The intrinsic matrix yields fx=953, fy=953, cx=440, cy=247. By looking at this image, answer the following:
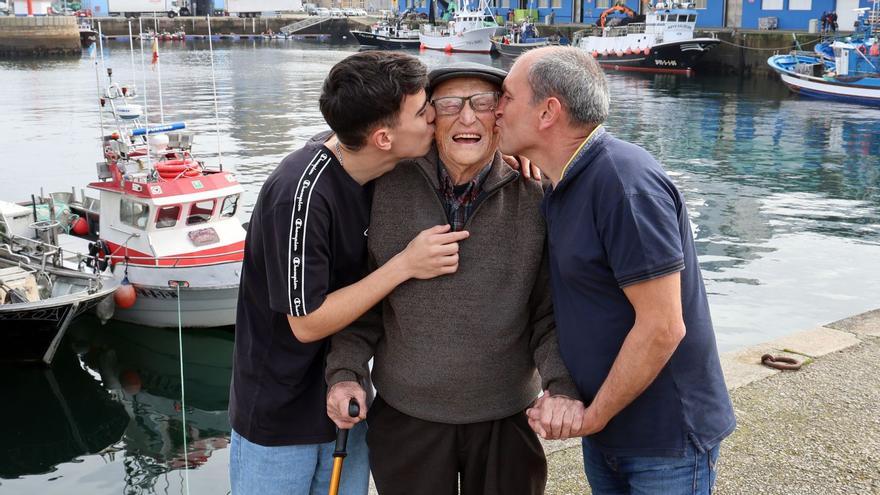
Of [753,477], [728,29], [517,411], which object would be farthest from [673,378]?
[728,29]

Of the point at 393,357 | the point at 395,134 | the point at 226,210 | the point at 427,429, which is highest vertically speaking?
the point at 395,134

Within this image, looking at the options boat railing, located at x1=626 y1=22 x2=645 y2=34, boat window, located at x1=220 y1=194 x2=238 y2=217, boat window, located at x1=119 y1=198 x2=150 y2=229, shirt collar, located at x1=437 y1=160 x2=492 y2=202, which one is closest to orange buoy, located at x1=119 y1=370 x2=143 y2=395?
boat window, located at x1=119 y1=198 x2=150 y2=229

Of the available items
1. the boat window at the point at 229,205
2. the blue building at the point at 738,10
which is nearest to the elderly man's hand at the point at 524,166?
the boat window at the point at 229,205

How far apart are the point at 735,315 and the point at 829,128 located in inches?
660

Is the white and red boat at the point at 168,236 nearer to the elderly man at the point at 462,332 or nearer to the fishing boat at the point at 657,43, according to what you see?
the elderly man at the point at 462,332

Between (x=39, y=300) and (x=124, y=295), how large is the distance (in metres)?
1.06

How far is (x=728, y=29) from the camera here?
44.8 metres

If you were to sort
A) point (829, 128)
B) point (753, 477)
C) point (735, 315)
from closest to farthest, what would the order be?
point (753, 477)
point (735, 315)
point (829, 128)

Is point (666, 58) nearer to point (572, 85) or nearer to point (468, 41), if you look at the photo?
point (468, 41)

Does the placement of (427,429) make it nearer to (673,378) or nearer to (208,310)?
(673,378)

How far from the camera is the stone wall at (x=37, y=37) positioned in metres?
59.2

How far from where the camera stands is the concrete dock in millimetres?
3527

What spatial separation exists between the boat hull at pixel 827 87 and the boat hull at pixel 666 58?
6.78 meters

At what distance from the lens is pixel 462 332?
2.35 metres
